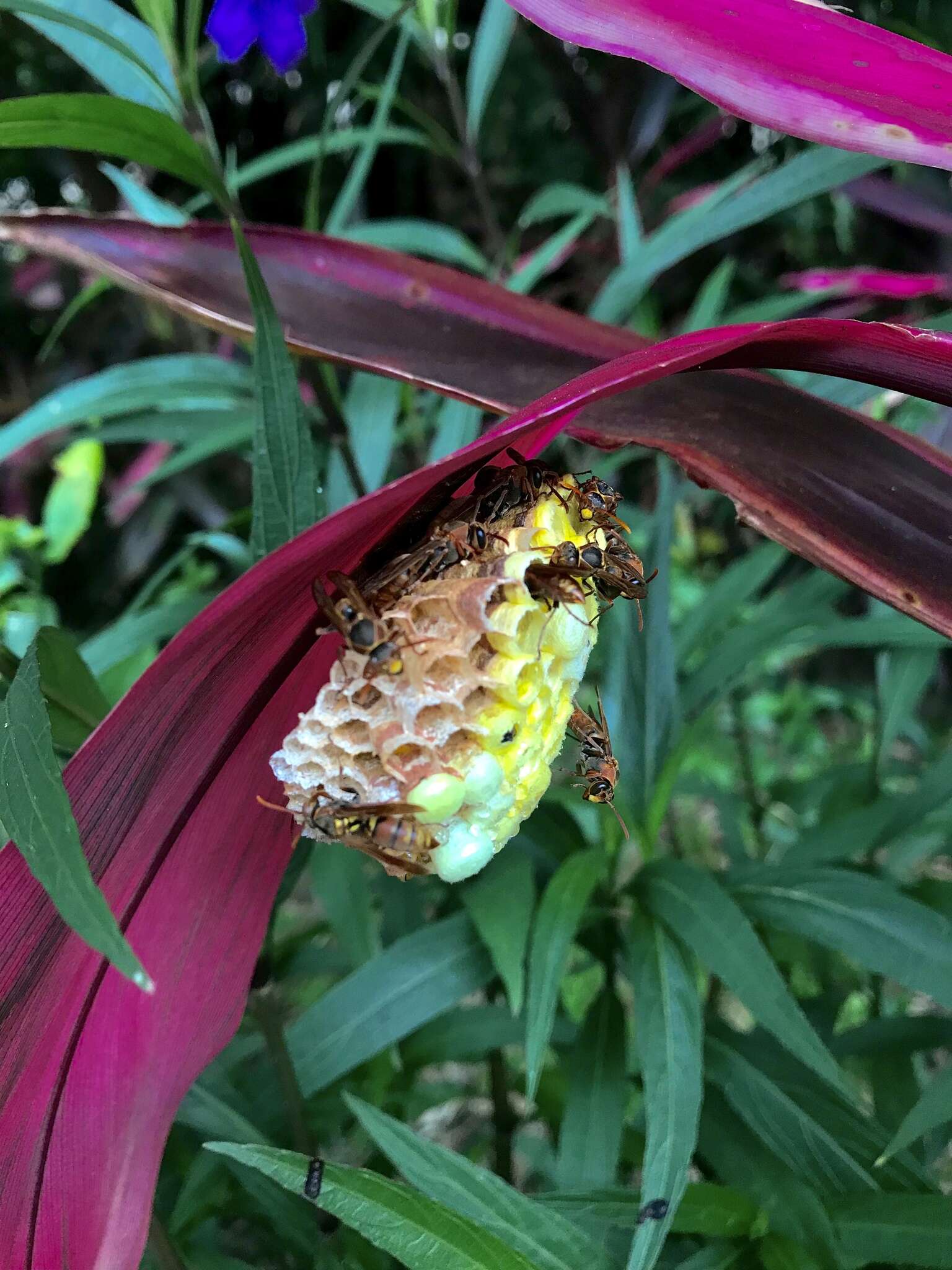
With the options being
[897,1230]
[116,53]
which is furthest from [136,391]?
[897,1230]

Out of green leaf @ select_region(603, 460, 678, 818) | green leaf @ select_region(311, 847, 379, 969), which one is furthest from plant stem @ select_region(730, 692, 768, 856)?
green leaf @ select_region(311, 847, 379, 969)

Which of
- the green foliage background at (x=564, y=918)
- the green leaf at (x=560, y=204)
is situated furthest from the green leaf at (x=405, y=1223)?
the green leaf at (x=560, y=204)

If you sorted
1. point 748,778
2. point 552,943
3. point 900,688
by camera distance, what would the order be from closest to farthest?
point 552,943 < point 900,688 < point 748,778

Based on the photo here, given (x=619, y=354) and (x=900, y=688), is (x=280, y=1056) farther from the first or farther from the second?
(x=900, y=688)

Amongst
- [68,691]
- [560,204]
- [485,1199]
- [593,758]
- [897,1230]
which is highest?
[560,204]

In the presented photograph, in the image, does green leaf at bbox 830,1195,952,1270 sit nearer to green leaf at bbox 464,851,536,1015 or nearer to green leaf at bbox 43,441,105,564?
green leaf at bbox 464,851,536,1015

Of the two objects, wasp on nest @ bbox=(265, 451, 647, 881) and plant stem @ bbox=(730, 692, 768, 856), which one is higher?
wasp on nest @ bbox=(265, 451, 647, 881)
